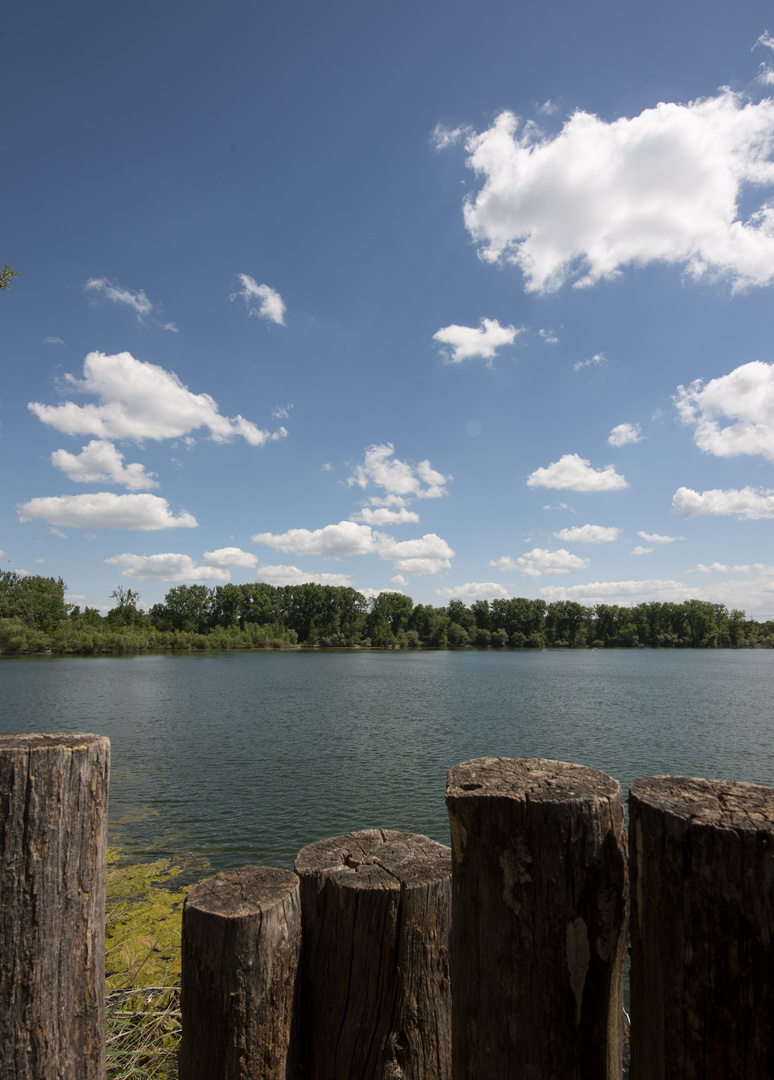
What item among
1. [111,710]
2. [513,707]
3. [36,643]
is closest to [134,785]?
[111,710]

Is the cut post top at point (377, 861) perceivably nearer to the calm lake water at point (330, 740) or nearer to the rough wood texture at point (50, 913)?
the rough wood texture at point (50, 913)

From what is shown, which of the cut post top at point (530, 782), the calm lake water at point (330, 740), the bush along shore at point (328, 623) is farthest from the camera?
the bush along shore at point (328, 623)

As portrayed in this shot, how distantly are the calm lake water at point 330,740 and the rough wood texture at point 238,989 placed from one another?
10662mm

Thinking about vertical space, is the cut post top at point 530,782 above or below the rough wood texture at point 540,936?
above

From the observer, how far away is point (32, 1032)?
1700 millimetres

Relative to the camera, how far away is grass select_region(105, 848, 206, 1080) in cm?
403

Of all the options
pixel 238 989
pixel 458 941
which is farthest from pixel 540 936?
pixel 238 989

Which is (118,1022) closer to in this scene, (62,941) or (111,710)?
(62,941)

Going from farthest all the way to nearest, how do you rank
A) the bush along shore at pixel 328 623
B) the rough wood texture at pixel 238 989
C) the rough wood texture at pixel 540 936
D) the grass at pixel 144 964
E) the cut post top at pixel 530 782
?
the bush along shore at pixel 328 623, the grass at pixel 144 964, the rough wood texture at pixel 238 989, the cut post top at pixel 530 782, the rough wood texture at pixel 540 936

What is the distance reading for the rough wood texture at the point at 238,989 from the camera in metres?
1.88

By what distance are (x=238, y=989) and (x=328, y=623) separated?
5512 inches

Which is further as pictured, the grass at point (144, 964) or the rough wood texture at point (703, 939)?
the grass at point (144, 964)

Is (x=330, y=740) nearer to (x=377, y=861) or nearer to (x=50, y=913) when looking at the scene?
(x=377, y=861)

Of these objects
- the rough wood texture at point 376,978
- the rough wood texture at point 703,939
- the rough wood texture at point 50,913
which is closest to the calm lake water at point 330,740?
the rough wood texture at point 376,978
